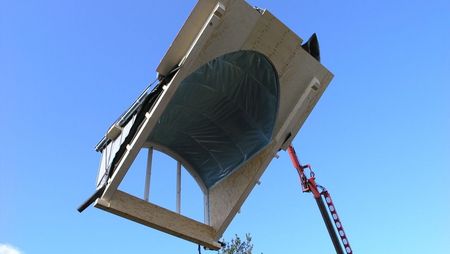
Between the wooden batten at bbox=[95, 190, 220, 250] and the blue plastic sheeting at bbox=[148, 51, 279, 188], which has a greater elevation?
the blue plastic sheeting at bbox=[148, 51, 279, 188]

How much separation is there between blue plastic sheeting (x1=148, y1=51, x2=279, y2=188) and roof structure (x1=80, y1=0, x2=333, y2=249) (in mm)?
20

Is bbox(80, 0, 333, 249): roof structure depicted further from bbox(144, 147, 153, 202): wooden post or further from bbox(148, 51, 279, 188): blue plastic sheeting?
bbox(144, 147, 153, 202): wooden post

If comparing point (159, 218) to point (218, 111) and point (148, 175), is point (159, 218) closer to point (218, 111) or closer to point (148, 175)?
point (148, 175)

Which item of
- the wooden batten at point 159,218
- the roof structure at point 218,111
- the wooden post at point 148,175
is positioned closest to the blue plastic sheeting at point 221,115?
the roof structure at point 218,111

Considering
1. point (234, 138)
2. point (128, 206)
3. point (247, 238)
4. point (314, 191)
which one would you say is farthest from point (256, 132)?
point (247, 238)

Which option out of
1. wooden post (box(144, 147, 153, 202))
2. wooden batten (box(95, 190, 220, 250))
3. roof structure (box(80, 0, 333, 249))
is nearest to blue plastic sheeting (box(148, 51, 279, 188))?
roof structure (box(80, 0, 333, 249))

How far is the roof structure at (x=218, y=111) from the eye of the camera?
6957 mm

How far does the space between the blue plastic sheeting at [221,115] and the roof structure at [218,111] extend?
0.02m

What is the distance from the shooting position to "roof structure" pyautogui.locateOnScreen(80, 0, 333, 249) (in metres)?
6.96

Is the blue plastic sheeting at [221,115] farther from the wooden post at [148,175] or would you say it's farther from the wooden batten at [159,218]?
the wooden batten at [159,218]

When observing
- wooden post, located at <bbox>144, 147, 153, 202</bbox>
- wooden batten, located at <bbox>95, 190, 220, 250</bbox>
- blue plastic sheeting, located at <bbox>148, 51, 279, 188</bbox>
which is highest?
blue plastic sheeting, located at <bbox>148, 51, 279, 188</bbox>

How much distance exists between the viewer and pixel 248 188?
8.65 metres

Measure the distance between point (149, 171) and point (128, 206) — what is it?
1048 mm

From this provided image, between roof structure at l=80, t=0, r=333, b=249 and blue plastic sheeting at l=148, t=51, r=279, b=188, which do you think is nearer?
roof structure at l=80, t=0, r=333, b=249
